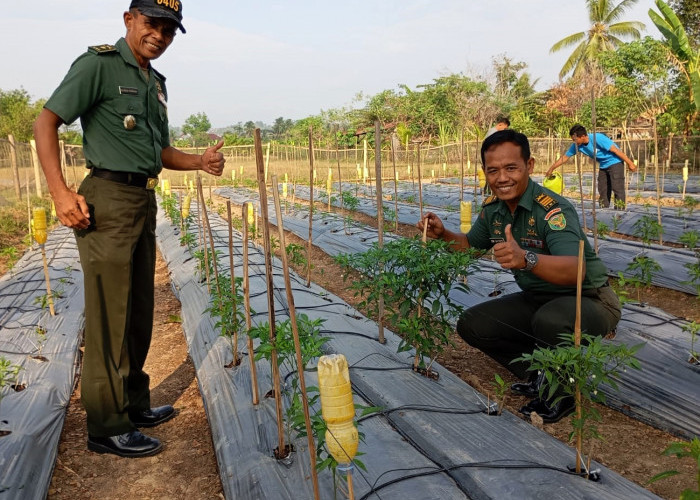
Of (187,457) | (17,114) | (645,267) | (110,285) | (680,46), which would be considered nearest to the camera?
(110,285)

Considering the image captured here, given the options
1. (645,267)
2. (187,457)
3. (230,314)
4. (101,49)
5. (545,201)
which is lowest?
(187,457)

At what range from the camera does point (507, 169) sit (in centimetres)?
265

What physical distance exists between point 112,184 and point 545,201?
1.97m

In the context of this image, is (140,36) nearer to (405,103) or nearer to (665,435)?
(665,435)

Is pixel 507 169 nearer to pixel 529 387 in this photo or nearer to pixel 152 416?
pixel 529 387

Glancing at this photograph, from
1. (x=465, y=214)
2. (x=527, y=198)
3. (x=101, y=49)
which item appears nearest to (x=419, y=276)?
(x=527, y=198)

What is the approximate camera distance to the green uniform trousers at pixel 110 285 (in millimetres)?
2223

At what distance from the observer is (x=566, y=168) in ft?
69.9

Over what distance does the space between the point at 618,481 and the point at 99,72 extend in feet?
8.25

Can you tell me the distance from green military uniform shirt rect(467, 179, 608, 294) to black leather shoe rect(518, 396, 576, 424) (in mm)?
557

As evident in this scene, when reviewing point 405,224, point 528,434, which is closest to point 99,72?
point 528,434

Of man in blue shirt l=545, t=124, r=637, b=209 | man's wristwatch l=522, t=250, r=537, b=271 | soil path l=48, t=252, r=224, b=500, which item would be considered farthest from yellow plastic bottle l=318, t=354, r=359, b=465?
man in blue shirt l=545, t=124, r=637, b=209

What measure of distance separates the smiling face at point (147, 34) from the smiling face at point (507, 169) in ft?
5.12

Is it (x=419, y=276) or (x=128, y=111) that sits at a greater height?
(x=128, y=111)
